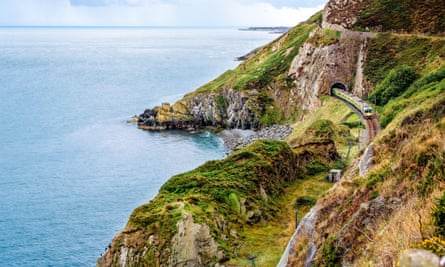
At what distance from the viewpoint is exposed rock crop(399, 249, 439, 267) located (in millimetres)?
5301

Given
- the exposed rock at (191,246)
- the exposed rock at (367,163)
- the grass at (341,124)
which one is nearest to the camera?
the exposed rock at (367,163)

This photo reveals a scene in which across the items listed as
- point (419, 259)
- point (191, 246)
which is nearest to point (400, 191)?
point (419, 259)

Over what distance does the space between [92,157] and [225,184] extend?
45.3 meters

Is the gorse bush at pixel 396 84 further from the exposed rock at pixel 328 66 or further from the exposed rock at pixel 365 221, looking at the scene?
the exposed rock at pixel 365 221

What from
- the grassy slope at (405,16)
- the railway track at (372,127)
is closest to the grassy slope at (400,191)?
the railway track at (372,127)

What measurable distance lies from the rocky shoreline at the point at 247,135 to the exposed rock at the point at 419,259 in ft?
229

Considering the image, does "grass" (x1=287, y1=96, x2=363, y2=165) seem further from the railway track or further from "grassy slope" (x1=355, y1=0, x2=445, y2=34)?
"grassy slope" (x1=355, y1=0, x2=445, y2=34)

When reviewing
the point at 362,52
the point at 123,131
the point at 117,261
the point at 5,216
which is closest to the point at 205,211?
the point at 117,261

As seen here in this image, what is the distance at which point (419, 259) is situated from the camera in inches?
216

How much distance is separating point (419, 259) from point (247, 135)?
266 ft

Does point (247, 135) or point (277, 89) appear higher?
point (277, 89)

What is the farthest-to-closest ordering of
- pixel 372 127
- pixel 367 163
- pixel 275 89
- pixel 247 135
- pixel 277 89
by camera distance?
pixel 275 89 < pixel 277 89 < pixel 247 135 < pixel 372 127 < pixel 367 163

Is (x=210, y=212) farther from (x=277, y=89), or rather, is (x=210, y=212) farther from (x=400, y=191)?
(x=277, y=89)

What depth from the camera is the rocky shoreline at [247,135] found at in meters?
78.7
